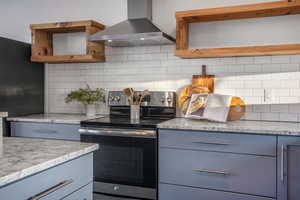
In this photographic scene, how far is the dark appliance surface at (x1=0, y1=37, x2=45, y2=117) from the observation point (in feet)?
9.61

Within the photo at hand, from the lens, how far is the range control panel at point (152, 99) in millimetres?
2936

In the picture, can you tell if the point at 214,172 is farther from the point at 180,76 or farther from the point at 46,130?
the point at 46,130

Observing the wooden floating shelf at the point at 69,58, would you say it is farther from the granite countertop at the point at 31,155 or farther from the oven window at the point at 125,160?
the granite countertop at the point at 31,155

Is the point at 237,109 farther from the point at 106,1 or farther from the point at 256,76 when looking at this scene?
the point at 106,1

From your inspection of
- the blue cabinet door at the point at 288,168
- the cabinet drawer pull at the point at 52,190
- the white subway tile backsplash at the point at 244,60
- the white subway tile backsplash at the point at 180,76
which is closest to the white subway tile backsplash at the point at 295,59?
the white subway tile backsplash at the point at 180,76

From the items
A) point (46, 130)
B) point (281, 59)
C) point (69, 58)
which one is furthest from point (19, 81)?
point (281, 59)

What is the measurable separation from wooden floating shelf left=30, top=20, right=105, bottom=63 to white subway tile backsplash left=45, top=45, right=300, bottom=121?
206 mm

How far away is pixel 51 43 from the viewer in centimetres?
349

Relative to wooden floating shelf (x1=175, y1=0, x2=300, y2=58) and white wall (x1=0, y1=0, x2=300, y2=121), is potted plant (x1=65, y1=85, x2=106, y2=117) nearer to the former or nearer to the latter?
white wall (x1=0, y1=0, x2=300, y2=121)

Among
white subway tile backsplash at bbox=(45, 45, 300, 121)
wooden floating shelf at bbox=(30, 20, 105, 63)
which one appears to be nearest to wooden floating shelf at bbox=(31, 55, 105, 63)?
wooden floating shelf at bbox=(30, 20, 105, 63)

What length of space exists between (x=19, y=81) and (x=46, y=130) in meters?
0.74

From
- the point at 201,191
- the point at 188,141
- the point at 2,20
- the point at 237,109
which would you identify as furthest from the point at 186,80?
the point at 2,20

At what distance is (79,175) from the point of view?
4.15 ft

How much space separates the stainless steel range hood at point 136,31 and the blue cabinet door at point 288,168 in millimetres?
1355
